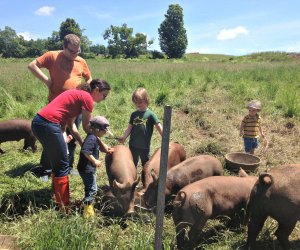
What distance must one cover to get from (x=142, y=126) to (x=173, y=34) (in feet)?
234

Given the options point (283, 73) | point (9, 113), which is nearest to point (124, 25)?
point (283, 73)

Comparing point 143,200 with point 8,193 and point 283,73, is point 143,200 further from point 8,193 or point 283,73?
point 283,73

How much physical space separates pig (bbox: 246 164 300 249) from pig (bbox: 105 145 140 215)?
4.92 feet

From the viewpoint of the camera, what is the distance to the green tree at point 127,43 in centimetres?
7650

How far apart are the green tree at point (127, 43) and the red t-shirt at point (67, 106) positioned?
72729mm

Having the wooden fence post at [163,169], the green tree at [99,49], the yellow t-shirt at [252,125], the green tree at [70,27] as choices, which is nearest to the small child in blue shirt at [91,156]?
the wooden fence post at [163,169]

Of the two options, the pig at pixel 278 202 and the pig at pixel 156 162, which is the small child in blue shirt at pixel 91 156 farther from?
the pig at pixel 278 202

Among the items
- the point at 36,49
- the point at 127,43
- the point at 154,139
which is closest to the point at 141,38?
the point at 127,43

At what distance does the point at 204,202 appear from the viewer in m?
4.09

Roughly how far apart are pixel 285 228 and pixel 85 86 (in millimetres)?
3010

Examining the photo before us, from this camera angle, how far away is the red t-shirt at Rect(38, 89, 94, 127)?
14.6ft

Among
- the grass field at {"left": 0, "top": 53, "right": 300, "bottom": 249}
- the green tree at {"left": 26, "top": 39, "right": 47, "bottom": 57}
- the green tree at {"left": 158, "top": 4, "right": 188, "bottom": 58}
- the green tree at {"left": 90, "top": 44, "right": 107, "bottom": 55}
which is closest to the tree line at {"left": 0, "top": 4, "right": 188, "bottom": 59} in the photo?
the green tree at {"left": 158, "top": 4, "right": 188, "bottom": 58}

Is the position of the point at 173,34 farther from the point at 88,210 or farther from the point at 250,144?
the point at 88,210

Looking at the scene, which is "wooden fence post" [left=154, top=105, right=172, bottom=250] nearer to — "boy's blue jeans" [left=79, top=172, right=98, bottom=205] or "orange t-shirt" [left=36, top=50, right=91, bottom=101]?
"boy's blue jeans" [left=79, top=172, right=98, bottom=205]
